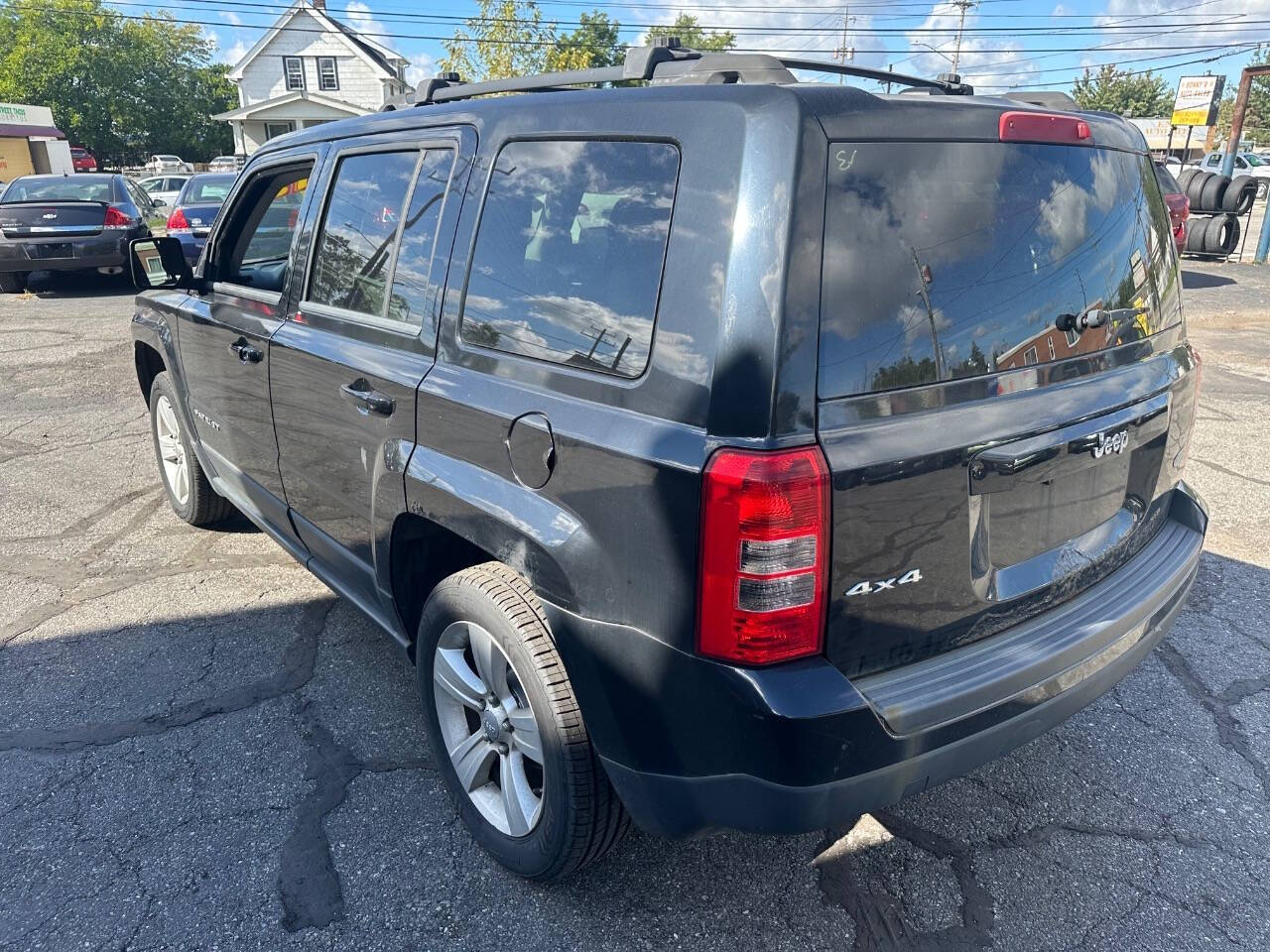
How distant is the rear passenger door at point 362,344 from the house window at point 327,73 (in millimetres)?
51297

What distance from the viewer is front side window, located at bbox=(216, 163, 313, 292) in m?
3.48

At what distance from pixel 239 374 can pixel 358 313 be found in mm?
974

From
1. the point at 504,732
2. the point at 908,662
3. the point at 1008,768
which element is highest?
the point at 908,662

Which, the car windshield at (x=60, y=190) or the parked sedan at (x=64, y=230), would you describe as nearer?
the parked sedan at (x=64, y=230)

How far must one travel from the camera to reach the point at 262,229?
3.81 m

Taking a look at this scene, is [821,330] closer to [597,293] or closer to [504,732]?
[597,293]

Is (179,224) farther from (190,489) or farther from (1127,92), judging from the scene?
(1127,92)

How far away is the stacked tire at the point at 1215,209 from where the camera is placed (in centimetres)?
1547

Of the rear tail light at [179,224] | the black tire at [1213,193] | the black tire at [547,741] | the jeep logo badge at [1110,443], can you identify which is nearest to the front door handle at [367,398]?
the black tire at [547,741]

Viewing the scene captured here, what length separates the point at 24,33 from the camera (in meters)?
54.9

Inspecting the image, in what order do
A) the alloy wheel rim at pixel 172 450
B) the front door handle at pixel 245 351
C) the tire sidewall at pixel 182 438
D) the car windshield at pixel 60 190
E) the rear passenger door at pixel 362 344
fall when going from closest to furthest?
the rear passenger door at pixel 362 344 → the front door handle at pixel 245 351 → the tire sidewall at pixel 182 438 → the alloy wheel rim at pixel 172 450 → the car windshield at pixel 60 190

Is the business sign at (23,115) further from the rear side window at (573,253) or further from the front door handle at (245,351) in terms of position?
the rear side window at (573,253)

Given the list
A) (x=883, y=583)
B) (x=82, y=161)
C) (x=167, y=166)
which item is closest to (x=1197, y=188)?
(x=883, y=583)

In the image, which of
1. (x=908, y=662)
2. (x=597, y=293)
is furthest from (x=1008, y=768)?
(x=597, y=293)
